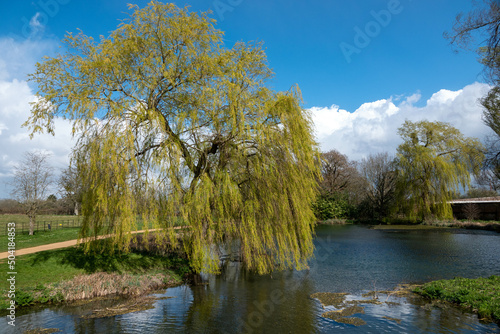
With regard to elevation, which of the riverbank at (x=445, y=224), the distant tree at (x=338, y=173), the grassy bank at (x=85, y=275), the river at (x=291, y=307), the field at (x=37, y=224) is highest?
the distant tree at (x=338, y=173)

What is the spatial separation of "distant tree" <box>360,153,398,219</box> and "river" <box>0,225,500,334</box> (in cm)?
2607

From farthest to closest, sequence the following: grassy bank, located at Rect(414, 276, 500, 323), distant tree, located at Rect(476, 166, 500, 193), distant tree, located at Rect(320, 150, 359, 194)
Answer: distant tree, located at Rect(320, 150, 359, 194) → distant tree, located at Rect(476, 166, 500, 193) → grassy bank, located at Rect(414, 276, 500, 323)

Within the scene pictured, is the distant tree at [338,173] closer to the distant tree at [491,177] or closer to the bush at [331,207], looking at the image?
the bush at [331,207]

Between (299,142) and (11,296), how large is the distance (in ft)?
36.2

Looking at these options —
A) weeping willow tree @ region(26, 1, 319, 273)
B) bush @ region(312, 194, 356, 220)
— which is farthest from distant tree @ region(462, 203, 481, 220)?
weeping willow tree @ region(26, 1, 319, 273)

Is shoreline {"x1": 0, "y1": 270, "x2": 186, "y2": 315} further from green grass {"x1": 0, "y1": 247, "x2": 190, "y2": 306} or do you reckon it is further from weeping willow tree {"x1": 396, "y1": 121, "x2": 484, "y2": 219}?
weeping willow tree {"x1": 396, "y1": 121, "x2": 484, "y2": 219}

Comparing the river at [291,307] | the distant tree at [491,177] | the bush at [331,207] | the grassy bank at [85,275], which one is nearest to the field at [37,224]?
the grassy bank at [85,275]

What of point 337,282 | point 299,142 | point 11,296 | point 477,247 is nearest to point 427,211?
point 477,247

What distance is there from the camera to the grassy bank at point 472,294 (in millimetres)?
8680

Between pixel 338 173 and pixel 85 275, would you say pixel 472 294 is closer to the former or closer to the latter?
pixel 85 275

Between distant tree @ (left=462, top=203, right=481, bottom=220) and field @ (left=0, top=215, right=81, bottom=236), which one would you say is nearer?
field @ (left=0, top=215, right=81, bottom=236)

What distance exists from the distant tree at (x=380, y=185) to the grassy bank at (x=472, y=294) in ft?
108

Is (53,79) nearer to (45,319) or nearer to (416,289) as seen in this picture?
(45,319)

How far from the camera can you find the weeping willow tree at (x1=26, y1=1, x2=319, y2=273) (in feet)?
36.6
